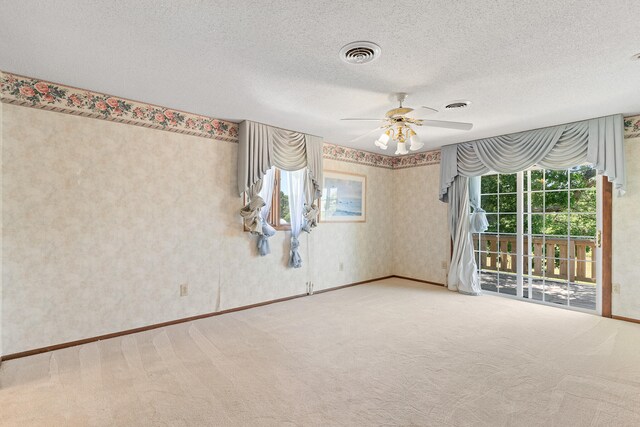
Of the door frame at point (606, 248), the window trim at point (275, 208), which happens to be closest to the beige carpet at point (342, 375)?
the door frame at point (606, 248)

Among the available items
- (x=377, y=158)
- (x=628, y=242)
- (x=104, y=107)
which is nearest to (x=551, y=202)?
(x=628, y=242)

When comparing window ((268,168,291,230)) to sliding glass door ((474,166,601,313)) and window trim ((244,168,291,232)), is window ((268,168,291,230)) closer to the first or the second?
window trim ((244,168,291,232))

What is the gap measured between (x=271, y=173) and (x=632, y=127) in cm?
447

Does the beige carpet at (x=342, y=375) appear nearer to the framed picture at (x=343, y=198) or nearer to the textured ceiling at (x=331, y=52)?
the framed picture at (x=343, y=198)

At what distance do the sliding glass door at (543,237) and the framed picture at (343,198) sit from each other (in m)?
2.01

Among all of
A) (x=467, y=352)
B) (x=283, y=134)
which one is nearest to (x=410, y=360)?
(x=467, y=352)

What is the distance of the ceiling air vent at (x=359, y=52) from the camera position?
221 centimetres

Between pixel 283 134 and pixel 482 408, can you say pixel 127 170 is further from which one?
pixel 482 408

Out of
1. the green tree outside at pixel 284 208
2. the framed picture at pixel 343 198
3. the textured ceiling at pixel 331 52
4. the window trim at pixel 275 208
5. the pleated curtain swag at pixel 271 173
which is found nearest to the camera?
the textured ceiling at pixel 331 52

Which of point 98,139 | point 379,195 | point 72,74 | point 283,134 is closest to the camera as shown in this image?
point 72,74

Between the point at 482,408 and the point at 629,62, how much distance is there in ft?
9.11

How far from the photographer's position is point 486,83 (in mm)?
2812

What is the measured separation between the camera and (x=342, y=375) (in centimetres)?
252

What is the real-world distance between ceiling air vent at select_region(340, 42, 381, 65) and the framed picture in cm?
287
